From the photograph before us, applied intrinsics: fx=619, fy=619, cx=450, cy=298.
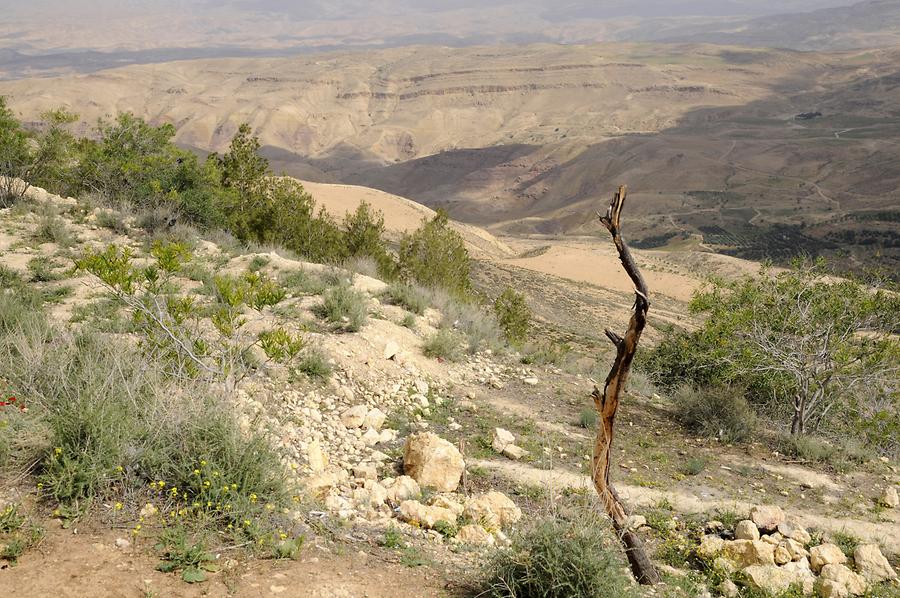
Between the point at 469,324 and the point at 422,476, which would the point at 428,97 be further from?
the point at 422,476

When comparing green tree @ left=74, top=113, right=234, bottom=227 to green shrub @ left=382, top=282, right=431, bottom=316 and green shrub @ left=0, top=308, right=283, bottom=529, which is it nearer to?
green shrub @ left=382, top=282, right=431, bottom=316

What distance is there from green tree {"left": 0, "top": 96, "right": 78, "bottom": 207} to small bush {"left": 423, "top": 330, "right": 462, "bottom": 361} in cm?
1291

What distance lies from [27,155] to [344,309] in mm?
12797

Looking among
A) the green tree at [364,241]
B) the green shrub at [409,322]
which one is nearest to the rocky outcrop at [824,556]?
the green shrub at [409,322]

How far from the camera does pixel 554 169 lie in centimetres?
9725

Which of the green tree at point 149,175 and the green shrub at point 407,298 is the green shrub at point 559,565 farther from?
the green tree at point 149,175

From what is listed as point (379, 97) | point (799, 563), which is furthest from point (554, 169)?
point (799, 563)

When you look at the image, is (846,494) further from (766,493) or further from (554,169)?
(554,169)

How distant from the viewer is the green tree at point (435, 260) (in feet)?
52.8

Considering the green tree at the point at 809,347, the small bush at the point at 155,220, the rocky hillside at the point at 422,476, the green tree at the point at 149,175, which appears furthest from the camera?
the green tree at the point at 149,175

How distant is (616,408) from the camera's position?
475cm

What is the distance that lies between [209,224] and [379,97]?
500 feet

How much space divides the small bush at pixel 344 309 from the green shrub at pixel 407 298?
117 cm

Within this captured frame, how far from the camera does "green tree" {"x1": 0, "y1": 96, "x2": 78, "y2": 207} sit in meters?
16.4
